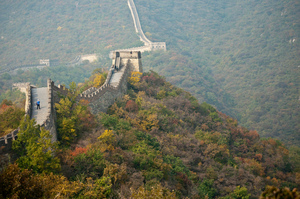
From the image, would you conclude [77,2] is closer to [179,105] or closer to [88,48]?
[88,48]

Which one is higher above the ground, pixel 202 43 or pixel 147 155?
pixel 202 43

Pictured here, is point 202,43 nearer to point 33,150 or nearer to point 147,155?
point 147,155

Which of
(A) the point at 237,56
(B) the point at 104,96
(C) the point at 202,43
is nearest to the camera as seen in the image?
(B) the point at 104,96

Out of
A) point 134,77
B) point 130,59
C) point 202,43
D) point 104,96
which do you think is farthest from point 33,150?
point 202,43

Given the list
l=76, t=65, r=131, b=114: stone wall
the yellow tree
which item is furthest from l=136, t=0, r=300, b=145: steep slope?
l=76, t=65, r=131, b=114: stone wall

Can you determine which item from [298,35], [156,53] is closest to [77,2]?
[156,53]

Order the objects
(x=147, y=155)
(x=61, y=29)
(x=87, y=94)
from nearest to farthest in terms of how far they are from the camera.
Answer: (x=147, y=155), (x=87, y=94), (x=61, y=29)

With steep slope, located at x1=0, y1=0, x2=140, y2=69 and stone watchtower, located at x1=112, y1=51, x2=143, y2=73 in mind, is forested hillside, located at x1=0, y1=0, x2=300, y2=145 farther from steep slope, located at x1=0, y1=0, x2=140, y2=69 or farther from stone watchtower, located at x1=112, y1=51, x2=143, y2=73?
stone watchtower, located at x1=112, y1=51, x2=143, y2=73

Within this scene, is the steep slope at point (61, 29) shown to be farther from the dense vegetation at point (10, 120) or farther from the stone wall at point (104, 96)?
the dense vegetation at point (10, 120)

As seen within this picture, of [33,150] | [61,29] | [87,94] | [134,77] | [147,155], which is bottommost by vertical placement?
[147,155]
